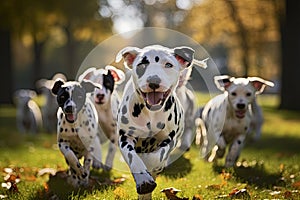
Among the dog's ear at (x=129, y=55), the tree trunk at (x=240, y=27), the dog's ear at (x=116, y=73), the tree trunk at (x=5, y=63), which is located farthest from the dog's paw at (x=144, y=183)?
the tree trunk at (x=240, y=27)

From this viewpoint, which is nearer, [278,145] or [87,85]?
[87,85]

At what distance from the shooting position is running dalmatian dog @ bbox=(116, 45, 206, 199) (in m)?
5.04

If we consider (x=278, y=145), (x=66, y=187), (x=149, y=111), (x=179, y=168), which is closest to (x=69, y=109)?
(x=66, y=187)

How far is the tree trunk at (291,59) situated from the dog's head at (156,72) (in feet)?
67.7

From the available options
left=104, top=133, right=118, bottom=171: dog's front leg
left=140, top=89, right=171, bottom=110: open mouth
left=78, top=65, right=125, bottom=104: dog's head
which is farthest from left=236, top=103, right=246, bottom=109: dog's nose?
left=140, top=89, right=171, bottom=110: open mouth

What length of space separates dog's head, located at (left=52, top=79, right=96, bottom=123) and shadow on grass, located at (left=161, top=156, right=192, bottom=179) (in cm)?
180

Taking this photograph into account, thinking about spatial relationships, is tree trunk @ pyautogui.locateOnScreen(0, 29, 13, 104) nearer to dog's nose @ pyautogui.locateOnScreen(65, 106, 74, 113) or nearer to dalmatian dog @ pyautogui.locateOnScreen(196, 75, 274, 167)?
dalmatian dog @ pyautogui.locateOnScreen(196, 75, 274, 167)

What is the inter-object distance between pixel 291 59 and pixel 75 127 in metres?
20.0

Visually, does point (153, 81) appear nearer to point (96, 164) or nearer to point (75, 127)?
point (75, 127)

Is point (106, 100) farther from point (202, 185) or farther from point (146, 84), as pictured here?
point (146, 84)

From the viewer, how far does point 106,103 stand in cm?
851

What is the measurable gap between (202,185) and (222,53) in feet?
233

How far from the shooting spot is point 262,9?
32.1 metres

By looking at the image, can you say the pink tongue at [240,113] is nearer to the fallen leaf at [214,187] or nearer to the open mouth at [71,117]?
the fallen leaf at [214,187]
